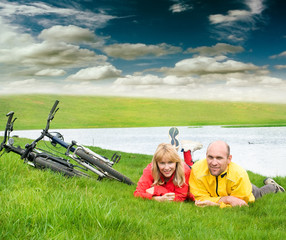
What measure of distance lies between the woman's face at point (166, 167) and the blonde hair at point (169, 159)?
7 cm

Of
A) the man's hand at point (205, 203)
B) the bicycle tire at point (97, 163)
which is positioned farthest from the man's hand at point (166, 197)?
the bicycle tire at point (97, 163)

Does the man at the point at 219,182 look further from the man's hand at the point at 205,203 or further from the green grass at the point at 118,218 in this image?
the green grass at the point at 118,218

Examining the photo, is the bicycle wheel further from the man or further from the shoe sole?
the shoe sole

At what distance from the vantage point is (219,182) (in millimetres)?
6852

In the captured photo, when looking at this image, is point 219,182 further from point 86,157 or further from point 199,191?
point 86,157

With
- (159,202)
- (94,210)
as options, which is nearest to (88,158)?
(159,202)

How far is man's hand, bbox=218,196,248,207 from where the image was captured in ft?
21.9

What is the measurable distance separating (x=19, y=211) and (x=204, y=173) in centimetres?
396

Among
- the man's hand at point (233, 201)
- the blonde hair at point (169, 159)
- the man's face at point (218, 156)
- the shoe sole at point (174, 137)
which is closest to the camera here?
the man's face at point (218, 156)

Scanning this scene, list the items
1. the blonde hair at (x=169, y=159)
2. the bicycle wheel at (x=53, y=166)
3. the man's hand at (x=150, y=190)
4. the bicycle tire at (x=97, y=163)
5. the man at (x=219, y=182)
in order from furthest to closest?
the bicycle tire at (x=97, y=163)
the bicycle wheel at (x=53, y=166)
the man's hand at (x=150, y=190)
the blonde hair at (x=169, y=159)
the man at (x=219, y=182)

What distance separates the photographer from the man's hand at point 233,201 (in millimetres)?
6688

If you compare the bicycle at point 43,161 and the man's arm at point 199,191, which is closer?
the man's arm at point 199,191

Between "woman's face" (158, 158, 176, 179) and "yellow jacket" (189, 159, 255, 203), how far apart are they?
1.93ft

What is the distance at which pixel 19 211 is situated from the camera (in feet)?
14.4
